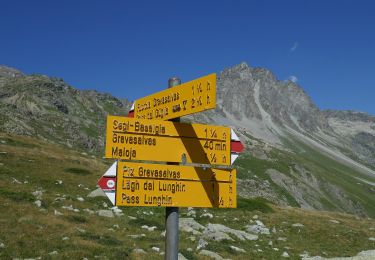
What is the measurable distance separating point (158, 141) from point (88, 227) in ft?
52.4

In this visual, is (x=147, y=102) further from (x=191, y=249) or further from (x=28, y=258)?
(x=191, y=249)

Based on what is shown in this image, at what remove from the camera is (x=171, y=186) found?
8.55 m

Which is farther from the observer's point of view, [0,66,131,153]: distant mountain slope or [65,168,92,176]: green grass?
[0,66,131,153]: distant mountain slope

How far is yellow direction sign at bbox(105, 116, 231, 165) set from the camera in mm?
8461

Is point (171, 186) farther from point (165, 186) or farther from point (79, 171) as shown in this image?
point (79, 171)

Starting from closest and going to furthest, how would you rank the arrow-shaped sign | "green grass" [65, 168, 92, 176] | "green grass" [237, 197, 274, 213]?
the arrow-shaped sign < "green grass" [237, 197, 274, 213] < "green grass" [65, 168, 92, 176]

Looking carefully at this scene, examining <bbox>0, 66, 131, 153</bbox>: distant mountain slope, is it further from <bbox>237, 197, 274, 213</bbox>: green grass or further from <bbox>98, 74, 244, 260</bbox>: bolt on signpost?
<bbox>98, 74, 244, 260</bbox>: bolt on signpost

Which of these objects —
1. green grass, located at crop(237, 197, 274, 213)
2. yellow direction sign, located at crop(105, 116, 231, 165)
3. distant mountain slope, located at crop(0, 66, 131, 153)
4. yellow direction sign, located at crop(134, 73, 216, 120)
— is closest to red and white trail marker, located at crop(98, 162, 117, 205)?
yellow direction sign, located at crop(105, 116, 231, 165)

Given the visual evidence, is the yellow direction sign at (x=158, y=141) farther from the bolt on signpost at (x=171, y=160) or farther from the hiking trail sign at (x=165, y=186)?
the hiking trail sign at (x=165, y=186)

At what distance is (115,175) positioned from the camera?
8.25 metres

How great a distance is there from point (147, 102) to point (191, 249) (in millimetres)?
13758

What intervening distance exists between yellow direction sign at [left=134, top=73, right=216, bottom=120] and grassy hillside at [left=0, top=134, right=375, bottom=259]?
32.3 ft

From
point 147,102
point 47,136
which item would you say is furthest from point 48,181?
point 47,136

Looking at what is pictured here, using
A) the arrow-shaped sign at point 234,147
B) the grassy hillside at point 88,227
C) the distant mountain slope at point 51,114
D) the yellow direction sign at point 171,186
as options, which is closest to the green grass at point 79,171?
the grassy hillside at point 88,227
